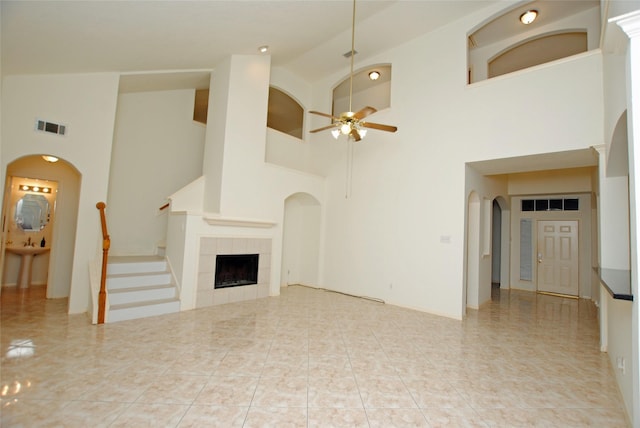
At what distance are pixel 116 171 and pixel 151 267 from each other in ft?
7.38

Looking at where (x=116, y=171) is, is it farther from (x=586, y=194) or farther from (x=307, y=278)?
(x=586, y=194)

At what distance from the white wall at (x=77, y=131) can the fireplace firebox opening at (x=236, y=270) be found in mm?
1885

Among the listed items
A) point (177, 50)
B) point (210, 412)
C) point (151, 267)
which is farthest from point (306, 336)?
point (177, 50)

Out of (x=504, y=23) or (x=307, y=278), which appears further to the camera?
(x=307, y=278)

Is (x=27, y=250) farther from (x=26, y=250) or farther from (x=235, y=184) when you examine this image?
(x=235, y=184)

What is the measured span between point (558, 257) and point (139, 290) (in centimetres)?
890

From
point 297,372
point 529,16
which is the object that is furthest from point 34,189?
point 529,16

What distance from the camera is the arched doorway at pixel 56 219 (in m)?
5.21

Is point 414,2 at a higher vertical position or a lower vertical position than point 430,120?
higher

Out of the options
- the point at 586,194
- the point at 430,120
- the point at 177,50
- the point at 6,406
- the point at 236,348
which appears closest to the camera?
the point at 6,406

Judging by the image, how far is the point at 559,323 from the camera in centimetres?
475

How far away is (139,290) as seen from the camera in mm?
4520

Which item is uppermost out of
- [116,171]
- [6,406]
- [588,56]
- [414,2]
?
[414,2]

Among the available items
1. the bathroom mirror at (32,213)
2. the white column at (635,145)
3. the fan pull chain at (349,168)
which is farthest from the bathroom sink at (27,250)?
the white column at (635,145)
